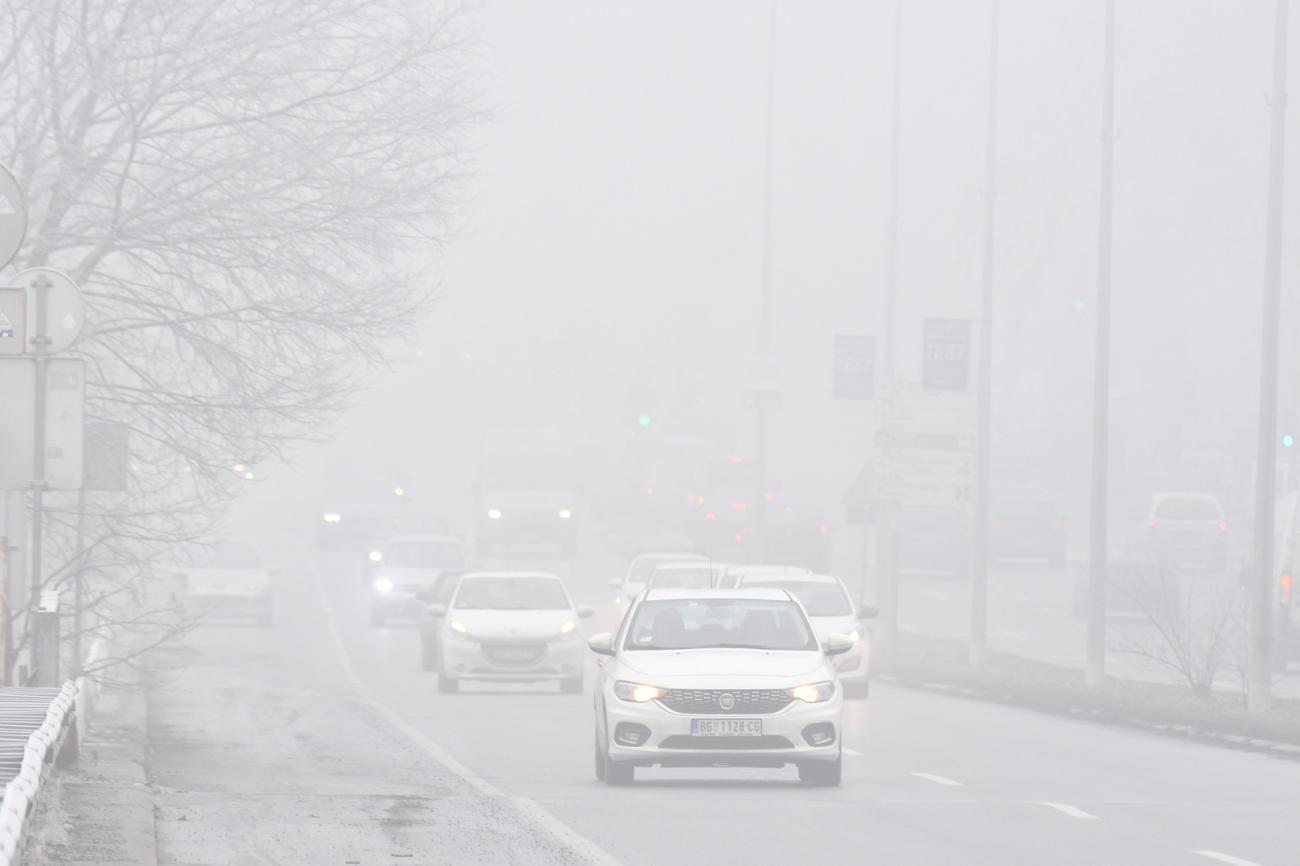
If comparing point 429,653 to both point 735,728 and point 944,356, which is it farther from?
point 735,728

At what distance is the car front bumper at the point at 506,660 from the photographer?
2888 cm

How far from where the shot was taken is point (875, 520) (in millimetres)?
39656

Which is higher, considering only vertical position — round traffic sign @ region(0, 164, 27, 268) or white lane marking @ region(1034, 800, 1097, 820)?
round traffic sign @ region(0, 164, 27, 268)

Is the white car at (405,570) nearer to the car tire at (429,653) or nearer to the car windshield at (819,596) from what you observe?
the car tire at (429,653)

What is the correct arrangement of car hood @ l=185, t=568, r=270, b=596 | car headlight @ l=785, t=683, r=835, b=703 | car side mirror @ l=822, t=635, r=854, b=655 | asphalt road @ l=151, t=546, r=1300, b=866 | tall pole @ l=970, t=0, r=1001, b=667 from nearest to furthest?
asphalt road @ l=151, t=546, r=1300, b=866
car headlight @ l=785, t=683, r=835, b=703
car side mirror @ l=822, t=635, r=854, b=655
tall pole @ l=970, t=0, r=1001, b=667
car hood @ l=185, t=568, r=270, b=596

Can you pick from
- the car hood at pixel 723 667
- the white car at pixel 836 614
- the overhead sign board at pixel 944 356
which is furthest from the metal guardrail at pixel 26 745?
the overhead sign board at pixel 944 356

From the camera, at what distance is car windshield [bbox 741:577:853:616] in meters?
30.1

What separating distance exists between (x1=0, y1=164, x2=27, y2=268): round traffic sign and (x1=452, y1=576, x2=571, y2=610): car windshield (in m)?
18.5

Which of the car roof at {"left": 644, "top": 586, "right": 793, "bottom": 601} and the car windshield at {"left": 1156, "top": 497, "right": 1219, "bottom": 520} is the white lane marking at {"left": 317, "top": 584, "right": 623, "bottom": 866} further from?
the car windshield at {"left": 1156, "top": 497, "right": 1219, "bottom": 520}

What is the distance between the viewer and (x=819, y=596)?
3036 centimetres

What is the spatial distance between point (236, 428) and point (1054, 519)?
123 feet

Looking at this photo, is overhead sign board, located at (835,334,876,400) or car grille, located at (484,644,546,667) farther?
overhead sign board, located at (835,334,876,400)

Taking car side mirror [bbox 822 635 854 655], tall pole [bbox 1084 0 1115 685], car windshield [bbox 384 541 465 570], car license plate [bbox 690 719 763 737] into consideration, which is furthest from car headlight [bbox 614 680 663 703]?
A: car windshield [bbox 384 541 465 570]

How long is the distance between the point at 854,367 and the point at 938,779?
26.2 m
